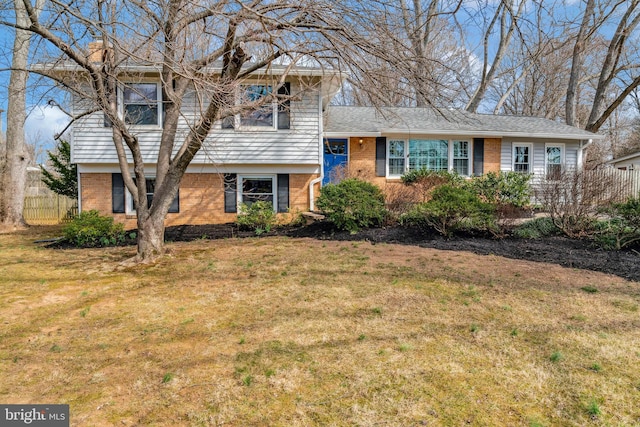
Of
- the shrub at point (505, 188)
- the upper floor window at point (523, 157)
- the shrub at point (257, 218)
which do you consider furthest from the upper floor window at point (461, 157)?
the shrub at point (257, 218)

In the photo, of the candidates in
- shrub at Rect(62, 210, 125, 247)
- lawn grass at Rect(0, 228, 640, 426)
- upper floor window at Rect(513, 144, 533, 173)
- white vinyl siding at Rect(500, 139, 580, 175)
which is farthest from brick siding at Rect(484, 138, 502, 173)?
shrub at Rect(62, 210, 125, 247)

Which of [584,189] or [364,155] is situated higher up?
[364,155]

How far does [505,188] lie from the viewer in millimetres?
11031

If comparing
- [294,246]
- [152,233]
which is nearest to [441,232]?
[294,246]

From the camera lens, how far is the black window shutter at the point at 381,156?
13.3 m

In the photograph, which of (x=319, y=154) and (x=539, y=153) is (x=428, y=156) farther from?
(x=319, y=154)

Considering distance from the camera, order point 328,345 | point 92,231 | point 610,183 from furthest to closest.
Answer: point 92,231
point 610,183
point 328,345

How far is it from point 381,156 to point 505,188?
429cm

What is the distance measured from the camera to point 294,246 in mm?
8539

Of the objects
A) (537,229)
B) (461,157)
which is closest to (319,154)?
(461,157)

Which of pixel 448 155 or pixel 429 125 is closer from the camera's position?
pixel 429 125

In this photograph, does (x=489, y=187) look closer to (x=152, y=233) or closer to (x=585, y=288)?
(x=585, y=288)

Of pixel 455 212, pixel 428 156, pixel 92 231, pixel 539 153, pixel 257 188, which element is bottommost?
pixel 92 231

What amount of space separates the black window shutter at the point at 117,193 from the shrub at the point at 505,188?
35.0 feet
